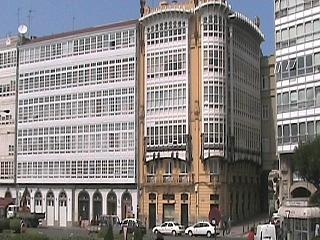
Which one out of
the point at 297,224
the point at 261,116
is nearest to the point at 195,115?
the point at 261,116

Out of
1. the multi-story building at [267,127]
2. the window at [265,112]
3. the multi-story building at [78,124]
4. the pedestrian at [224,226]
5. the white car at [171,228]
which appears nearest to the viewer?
the white car at [171,228]

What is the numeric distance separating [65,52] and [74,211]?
18.4 meters

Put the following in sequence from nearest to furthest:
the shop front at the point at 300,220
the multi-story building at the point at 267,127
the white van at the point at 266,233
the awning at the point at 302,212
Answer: the white van at the point at 266,233 → the shop front at the point at 300,220 → the awning at the point at 302,212 → the multi-story building at the point at 267,127

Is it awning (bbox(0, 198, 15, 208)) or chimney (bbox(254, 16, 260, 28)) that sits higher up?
chimney (bbox(254, 16, 260, 28))

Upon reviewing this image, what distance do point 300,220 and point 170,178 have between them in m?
29.6

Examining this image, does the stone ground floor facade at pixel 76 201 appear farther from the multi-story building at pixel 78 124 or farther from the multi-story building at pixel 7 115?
the multi-story building at pixel 7 115

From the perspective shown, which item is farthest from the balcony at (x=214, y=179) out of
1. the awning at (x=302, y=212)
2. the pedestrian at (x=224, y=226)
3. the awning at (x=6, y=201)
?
the awning at (x=6, y=201)

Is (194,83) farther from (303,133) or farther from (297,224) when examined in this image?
(297,224)

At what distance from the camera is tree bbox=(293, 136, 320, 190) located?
43812 mm

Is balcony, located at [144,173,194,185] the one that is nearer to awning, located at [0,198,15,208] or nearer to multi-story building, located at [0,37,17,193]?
awning, located at [0,198,15,208]

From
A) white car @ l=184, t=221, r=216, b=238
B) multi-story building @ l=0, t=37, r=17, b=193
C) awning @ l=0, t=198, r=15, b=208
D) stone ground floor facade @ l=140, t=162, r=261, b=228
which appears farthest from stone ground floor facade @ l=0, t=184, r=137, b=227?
white car @ l=184, t=221, r=216, b=238

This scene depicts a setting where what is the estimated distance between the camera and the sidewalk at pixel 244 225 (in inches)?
2534

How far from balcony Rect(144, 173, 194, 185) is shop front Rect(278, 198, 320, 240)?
2522cm

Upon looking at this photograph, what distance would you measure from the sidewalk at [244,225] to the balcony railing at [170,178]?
6.47 metres
